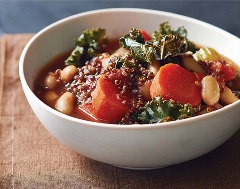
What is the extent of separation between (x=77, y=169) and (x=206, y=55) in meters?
0.84

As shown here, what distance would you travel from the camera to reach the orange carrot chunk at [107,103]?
220 cm

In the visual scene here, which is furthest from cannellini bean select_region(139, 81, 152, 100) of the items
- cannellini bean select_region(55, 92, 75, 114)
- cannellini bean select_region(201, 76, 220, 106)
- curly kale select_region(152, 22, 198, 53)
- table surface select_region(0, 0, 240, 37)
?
table surface select_region(0, 0, 240, 37)

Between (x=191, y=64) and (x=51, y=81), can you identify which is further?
(x=51, y=81)

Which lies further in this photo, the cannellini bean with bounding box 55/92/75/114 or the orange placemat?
the cannellini bean with bounding box 55/92/75/114

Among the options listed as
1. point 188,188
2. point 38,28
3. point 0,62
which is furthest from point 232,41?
point 38,28

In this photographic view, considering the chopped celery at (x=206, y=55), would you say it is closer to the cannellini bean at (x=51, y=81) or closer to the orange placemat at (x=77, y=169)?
the orange placemat at (x=77, y=169)

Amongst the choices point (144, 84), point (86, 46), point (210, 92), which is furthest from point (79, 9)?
point (210, 92)

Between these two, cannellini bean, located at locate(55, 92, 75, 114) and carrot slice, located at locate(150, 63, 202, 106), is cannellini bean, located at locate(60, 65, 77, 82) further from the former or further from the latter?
carrot slice, located at locate(150, 63, 202, 106)

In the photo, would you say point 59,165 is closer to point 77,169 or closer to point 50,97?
point 77,169

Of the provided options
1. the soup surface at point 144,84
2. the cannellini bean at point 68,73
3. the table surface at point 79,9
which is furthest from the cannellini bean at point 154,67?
the table surface at point 79,9

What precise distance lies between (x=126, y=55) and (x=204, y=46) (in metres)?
0.60

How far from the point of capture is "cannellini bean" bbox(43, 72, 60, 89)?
100.0 inches

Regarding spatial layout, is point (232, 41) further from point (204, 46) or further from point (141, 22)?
point (141, 22)

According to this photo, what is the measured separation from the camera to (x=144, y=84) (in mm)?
2238
